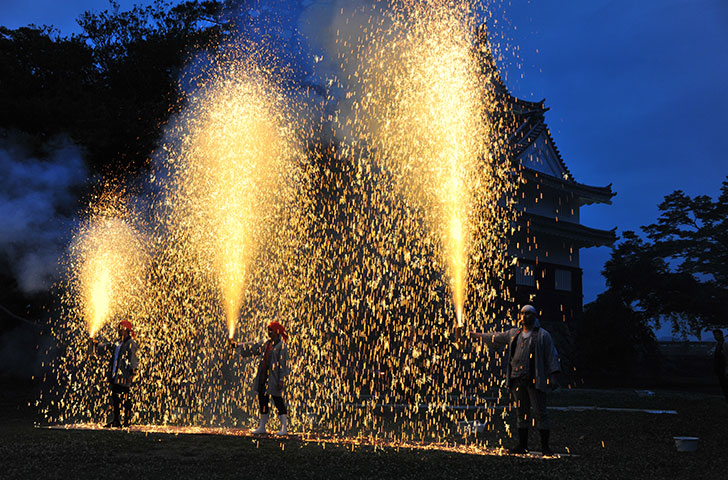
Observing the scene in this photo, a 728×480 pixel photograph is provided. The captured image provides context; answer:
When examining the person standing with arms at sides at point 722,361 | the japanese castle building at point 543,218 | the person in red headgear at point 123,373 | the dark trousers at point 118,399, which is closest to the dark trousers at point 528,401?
the person in red headgear at point 123,373

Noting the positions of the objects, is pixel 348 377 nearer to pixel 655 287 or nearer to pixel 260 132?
pixel 260 132

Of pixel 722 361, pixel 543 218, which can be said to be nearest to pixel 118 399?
pixel 722 361

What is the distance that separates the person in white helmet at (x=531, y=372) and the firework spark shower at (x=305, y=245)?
4.45 metres

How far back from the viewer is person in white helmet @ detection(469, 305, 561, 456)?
7945 millimetres

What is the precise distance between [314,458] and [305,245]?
42.0ft

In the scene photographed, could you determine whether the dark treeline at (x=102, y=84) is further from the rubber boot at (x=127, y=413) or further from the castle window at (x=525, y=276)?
the castle window at (x=525, y=276)

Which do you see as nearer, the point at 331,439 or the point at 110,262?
the point at 331,439

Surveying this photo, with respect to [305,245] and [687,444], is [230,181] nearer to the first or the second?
[305,245]

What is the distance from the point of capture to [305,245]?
65.0 feet

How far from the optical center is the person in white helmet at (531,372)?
7.95 m

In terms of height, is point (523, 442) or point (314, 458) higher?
point (523, 442)

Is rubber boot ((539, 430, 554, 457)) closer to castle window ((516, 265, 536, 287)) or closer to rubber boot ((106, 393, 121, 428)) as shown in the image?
rubber boot ((106, 393, 121, 428))

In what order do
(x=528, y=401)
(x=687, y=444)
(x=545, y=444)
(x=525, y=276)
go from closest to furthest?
(x=545, y=444) → (x=528, y=401) → (x=687, y=444) → (x=525, y=276)

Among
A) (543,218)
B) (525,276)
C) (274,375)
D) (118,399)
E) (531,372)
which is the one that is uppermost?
(543,218)
